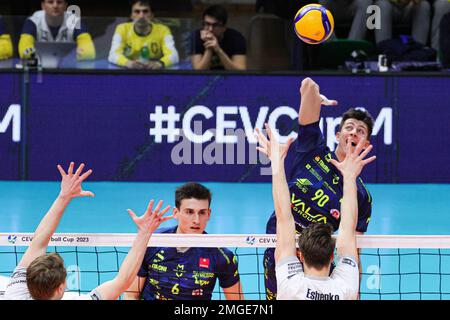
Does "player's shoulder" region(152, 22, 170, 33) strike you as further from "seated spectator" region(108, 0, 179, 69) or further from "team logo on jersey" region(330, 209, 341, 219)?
"team logo on jersey" region(330, 209, 341, 219)

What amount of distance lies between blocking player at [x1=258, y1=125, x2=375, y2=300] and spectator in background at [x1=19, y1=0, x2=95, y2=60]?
10322 millimetres

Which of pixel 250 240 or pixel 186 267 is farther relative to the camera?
pixel 250 240

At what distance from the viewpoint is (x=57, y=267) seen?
18.5 feet

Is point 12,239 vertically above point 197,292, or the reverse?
point 12,239

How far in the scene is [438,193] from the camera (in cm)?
1590

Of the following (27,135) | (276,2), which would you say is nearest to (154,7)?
(276,2)

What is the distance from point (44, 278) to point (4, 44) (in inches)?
447

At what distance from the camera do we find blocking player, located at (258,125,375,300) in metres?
5.91

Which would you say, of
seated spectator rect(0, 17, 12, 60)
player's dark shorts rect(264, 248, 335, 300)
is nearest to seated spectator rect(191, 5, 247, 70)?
seated spectator rect(0, 17, 12, 60)

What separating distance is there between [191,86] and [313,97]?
821 cm

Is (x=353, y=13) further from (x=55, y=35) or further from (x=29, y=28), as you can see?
(x=29, y=28)

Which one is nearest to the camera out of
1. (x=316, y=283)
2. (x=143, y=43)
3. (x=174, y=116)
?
(x=316, y=283)

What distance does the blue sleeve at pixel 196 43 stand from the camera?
16.4 meters

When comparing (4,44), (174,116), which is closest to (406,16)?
(174,116)
